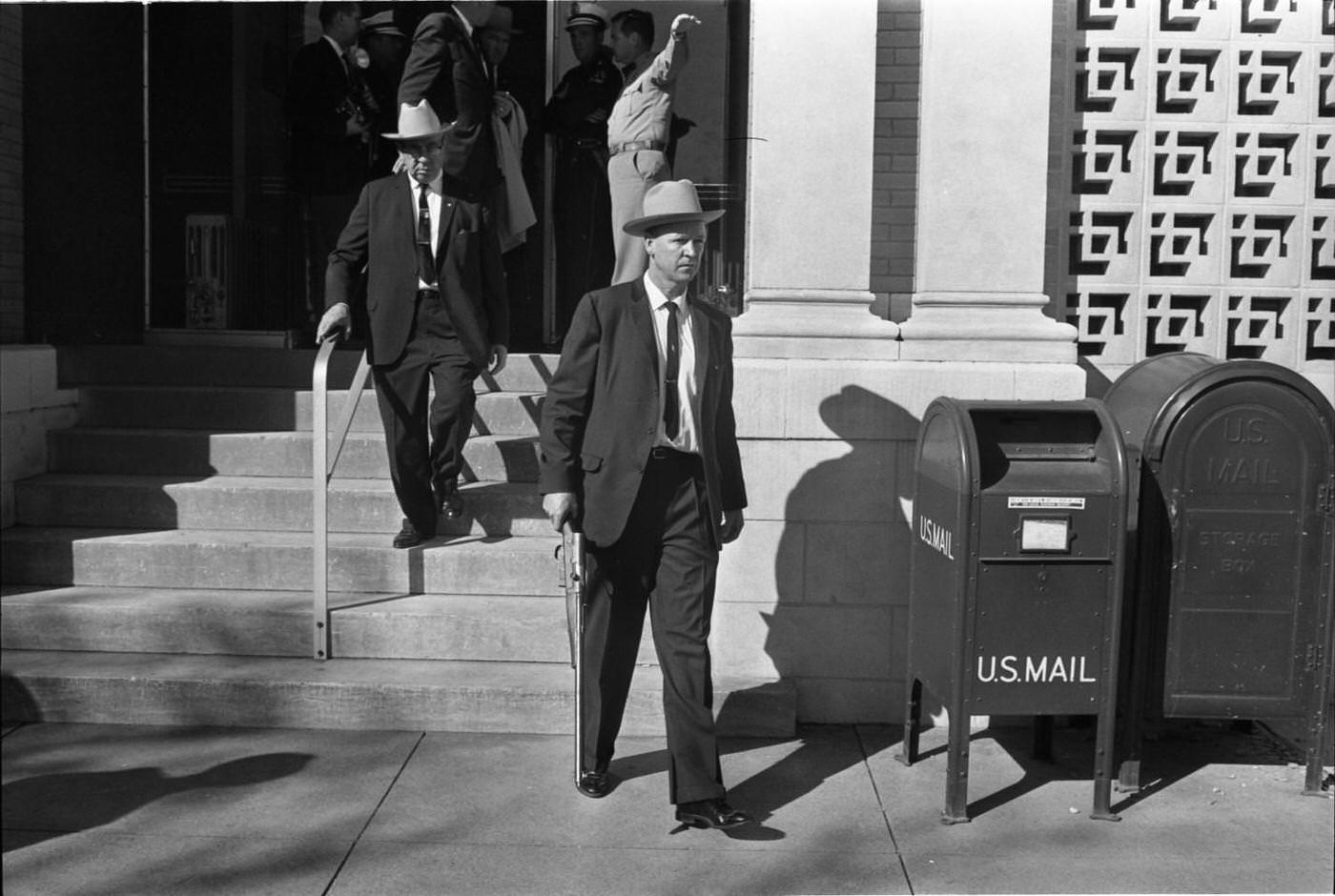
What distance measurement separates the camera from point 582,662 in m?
5.37

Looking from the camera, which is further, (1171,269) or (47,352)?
(47,352)

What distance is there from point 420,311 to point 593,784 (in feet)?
8.89

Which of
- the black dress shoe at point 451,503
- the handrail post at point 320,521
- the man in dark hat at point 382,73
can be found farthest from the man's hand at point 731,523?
the man in dark hat at point 382,73

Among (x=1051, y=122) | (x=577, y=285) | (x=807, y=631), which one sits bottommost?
(x=807, y=631)

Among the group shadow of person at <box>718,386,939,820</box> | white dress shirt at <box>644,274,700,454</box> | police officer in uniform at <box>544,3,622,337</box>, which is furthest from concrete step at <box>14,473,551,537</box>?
police officer in uniform at <box>544,3,622,337</box>

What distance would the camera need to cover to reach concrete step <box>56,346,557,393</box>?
347 inches

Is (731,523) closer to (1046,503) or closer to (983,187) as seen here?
(1046,503)

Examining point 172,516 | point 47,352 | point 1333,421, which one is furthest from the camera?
point 47,352

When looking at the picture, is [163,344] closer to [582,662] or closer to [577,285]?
[577,285]

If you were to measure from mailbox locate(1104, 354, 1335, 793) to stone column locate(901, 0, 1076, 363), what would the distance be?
3.33 ft

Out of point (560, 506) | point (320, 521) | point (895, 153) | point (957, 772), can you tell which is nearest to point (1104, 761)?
point (957, 772)

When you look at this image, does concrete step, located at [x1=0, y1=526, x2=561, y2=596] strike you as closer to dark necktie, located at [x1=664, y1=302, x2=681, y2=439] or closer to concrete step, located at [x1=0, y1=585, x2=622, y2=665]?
concrete step, located at [x1=0, y1=585, x2=622, y2=665]

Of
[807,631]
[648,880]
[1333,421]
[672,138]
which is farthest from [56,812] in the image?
[672,138]

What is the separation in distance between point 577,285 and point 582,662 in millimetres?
5267
